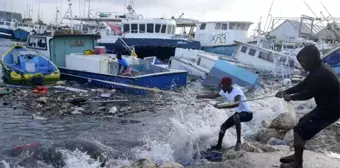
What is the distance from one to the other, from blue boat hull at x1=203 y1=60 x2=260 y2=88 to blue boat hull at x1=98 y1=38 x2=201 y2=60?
26.6 feet

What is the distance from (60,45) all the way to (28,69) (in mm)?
2856

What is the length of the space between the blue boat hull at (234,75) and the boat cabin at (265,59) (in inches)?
199

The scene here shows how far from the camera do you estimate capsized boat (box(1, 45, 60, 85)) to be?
1602 cm

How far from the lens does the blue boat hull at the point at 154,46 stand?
25.6 m

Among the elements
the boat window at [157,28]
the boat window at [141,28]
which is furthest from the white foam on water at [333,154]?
the boat window at [141,28]

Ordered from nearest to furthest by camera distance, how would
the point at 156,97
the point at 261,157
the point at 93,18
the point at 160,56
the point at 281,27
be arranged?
the point at 261,157
the point at 156,97
the point at 160,56
the point at 93,18
the point at 281,27

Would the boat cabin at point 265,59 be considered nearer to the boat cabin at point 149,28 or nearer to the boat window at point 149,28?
the boat cabin at point 149,28

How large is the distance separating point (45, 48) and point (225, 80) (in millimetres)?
14477

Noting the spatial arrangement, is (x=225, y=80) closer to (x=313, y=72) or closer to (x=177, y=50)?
(x=313, y=72)

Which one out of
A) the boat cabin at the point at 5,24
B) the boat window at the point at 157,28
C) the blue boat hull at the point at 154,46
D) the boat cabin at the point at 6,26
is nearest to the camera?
the blue boat hull at the point at 154,46

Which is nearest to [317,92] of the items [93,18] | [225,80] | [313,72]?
[313,72]

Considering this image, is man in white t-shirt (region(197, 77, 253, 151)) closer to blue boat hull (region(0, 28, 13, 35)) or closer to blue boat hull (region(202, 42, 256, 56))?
blue boat hull (region(202, 42, 256, 56))

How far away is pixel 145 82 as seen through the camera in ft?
48.4

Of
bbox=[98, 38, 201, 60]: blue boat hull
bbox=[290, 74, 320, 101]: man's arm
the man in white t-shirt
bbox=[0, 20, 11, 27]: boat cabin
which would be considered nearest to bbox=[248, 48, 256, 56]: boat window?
bbox=[98, 38, 201, 60]: blue boat hull
